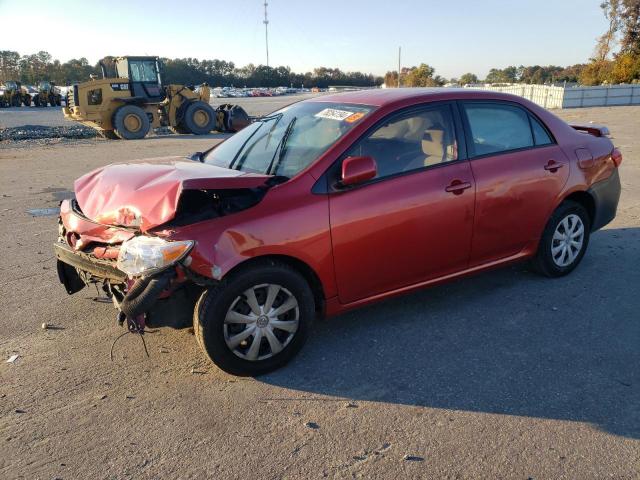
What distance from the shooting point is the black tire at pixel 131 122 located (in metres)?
19.9

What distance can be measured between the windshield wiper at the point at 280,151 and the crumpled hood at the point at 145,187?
25 centimetres

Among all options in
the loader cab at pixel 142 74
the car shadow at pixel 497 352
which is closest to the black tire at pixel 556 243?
the car shadow at pixel 497 352

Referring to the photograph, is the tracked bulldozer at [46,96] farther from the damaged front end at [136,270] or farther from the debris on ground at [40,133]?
the damaged front end at [136,270]

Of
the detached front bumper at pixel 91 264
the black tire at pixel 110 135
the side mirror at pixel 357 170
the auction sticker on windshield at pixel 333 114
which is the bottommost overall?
the black tire at pixel 110 135

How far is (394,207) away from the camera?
3.65m

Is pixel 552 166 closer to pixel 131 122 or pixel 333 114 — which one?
pixel 333 114

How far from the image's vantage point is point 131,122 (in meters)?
20.2

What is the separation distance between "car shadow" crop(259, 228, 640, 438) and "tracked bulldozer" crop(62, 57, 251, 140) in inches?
636

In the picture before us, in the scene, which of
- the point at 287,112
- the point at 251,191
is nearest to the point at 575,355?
the point at 251,191

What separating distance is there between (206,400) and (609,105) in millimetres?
40781

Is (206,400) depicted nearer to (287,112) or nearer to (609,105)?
(287,112)

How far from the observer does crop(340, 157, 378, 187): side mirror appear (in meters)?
3.39

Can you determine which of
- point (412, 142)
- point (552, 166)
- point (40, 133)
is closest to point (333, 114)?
point (412, 142)

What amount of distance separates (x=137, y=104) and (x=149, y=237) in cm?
1966
